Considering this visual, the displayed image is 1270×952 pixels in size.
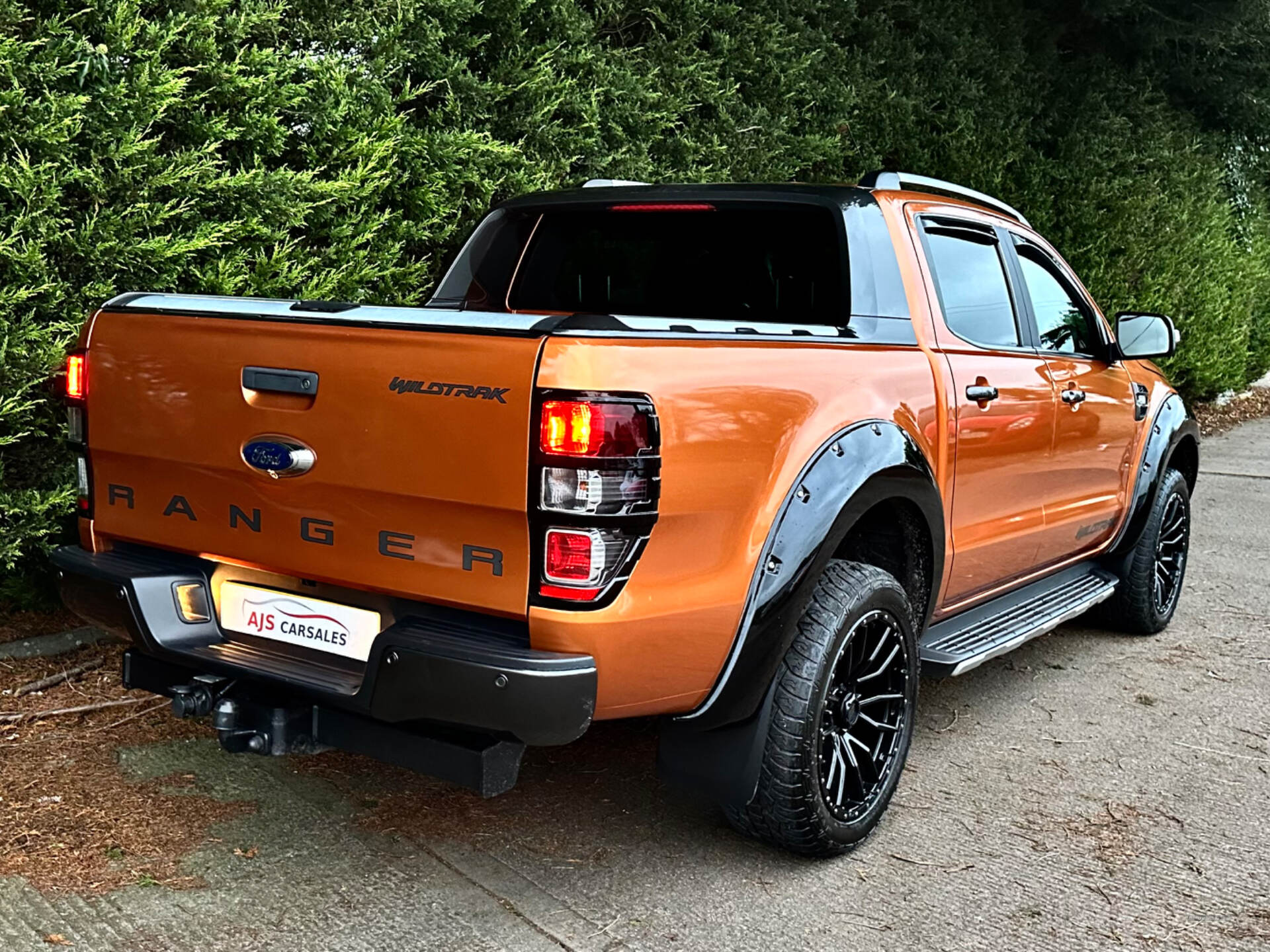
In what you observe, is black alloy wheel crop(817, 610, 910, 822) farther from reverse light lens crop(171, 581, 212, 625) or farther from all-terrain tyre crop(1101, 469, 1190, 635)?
all-terrain tyre crop(1101, 469, 1190, 635)

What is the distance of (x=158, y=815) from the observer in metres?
3.45

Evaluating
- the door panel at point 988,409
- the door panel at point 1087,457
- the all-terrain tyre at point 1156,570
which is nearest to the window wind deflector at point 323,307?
the door panel at point 988,409

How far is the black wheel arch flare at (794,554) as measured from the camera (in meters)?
2.91

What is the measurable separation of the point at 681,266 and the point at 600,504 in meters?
1.76

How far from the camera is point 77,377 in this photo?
3.24m

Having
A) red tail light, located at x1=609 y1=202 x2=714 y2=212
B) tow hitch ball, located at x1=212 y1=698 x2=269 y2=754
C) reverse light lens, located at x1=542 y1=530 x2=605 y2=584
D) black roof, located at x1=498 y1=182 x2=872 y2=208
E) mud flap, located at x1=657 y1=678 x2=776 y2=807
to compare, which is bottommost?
mud flap, located at x1=657 y1=678 x2=776 y2=807

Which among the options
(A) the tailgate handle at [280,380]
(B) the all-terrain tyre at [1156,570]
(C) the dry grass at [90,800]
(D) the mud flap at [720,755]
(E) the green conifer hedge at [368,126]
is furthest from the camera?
(B) the all-terrain tyre at [1156,570]

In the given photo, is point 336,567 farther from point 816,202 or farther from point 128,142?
point 128,142

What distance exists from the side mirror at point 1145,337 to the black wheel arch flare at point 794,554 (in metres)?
2.26

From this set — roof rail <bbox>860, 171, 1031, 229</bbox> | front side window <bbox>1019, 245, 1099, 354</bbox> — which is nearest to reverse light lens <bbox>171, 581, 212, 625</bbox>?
roof rail <bbox>860, 171, 1031, 229</bbox>

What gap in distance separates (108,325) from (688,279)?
181 cm

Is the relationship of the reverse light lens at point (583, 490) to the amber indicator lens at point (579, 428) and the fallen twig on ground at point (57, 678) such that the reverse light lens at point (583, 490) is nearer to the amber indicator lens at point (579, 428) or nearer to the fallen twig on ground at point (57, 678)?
the amber indicator lens at point (579, 428)

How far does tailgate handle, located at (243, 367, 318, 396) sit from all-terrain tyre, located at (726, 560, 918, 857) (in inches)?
52.0

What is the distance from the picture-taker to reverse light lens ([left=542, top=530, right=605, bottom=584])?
255 cm
